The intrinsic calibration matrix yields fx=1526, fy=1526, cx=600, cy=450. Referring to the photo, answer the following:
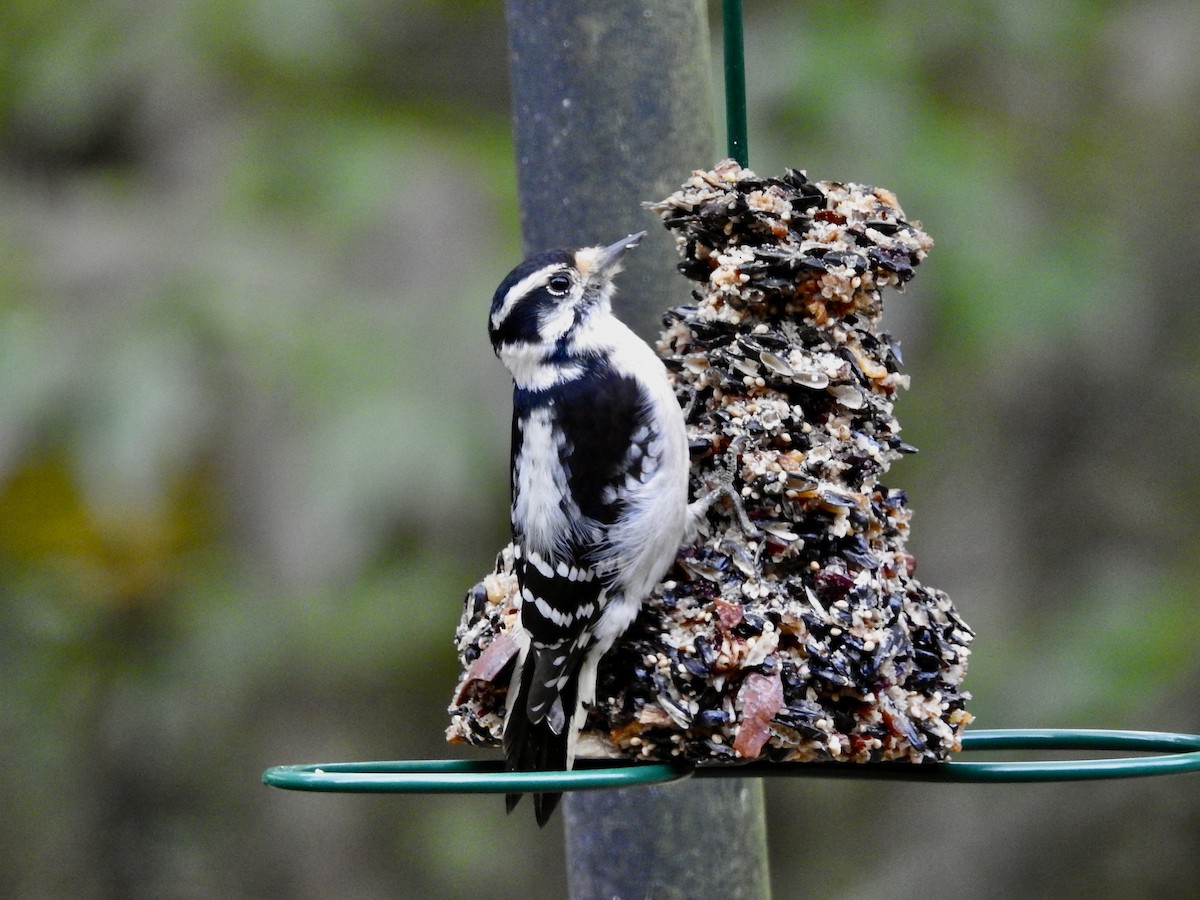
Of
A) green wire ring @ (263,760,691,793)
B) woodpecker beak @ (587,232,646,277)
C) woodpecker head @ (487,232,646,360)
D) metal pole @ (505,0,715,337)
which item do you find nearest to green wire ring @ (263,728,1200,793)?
green wire ring @ (263,760,691,793)

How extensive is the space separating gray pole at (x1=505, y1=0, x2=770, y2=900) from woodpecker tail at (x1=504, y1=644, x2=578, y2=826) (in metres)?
0.62

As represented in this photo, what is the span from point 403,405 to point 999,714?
2568 millimetres

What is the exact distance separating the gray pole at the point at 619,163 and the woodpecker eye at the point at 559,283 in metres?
0.33

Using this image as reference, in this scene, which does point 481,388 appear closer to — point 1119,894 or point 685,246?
point 685,246

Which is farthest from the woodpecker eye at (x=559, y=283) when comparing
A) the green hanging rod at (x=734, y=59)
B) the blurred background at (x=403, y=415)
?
the blurred background at (x=403, y=415)

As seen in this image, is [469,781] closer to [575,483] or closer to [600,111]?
[575,483]

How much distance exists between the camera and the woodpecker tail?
2.83 metres

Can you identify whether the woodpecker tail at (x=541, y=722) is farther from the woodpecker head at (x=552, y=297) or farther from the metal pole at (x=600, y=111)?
the metal pole at (x=600, y=111)

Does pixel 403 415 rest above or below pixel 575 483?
above

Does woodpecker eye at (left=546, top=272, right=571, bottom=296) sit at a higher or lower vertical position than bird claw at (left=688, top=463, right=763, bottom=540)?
higher

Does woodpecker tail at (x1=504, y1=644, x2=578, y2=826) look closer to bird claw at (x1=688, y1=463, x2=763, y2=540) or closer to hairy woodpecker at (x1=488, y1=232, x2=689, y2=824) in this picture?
hairy woodpecker at (x1=488, y1=232, x2=689, y2=824)

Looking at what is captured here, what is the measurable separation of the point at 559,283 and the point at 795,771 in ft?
3.60

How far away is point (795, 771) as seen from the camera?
2893 millimetres

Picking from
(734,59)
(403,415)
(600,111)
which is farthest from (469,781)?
(403,415)
